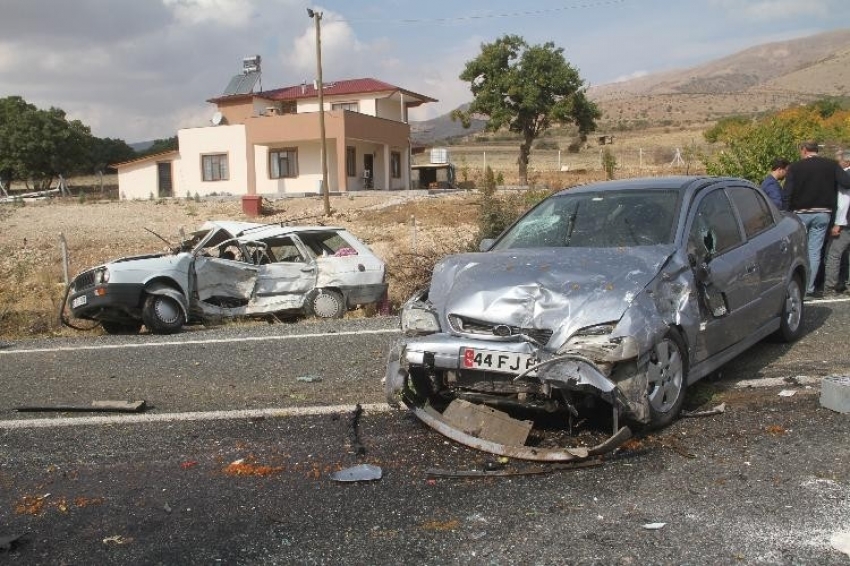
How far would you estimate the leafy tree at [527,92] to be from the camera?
4300cm

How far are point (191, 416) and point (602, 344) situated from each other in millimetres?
3088

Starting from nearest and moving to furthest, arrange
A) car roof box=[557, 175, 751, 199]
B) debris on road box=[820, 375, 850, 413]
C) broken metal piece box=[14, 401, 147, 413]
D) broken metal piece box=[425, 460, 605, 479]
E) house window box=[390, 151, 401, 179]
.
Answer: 1. broken metal piece box=[425, 460, 605, 479]
2. debris on road box=[820, 375, 850, 413]
3. broken metal piece box=[14, 401, 147, 413]
4. car roof box=[557, 175, 751, 199]
5. house window box=[390, 151, 401, 179]

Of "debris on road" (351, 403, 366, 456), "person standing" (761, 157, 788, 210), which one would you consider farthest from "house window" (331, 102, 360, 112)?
"debris on road" (351, 403, 366, 456)

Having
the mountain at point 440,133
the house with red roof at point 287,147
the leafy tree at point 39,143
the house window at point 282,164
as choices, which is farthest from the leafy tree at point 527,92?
the mountain at point 440,133

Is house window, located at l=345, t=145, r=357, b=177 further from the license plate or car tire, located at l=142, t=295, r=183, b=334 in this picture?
the license plate

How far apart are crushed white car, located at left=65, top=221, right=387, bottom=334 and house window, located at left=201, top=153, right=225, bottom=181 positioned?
1209 inches

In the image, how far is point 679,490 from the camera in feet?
13.5

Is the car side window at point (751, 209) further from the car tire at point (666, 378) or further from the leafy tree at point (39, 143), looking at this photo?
the leafy tree at point (39, 143)

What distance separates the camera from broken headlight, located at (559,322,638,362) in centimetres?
457

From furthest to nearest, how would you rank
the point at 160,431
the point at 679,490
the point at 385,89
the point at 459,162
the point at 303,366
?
the point at 459,162 → the point at 385,89 → the point at 303,366 → the point at 160,431 → the point at 679,490

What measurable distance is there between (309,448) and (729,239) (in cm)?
356

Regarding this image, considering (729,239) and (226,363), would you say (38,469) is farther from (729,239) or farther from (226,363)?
(729,239)

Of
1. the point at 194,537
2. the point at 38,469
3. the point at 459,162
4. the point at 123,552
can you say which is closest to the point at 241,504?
the point at 194,537

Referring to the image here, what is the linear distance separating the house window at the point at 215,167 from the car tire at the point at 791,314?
36851 mm
